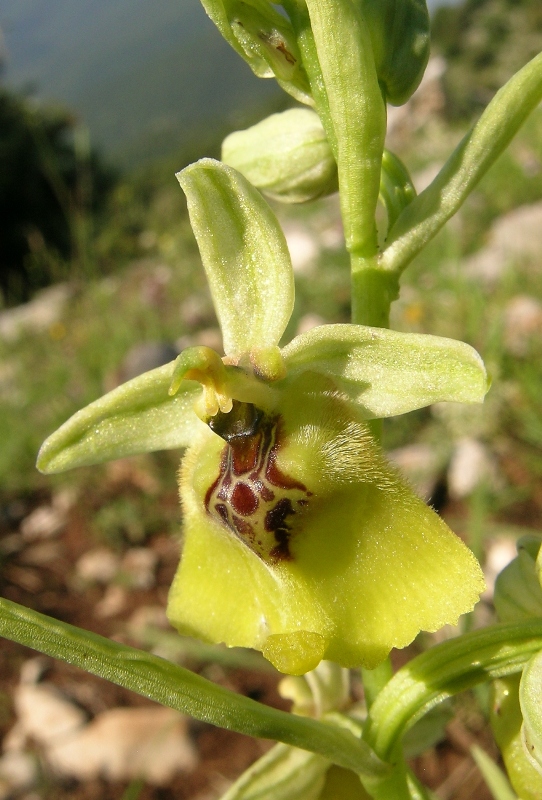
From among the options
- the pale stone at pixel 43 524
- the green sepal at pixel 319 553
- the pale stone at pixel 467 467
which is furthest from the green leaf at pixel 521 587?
the pale stone at pixel 43 524

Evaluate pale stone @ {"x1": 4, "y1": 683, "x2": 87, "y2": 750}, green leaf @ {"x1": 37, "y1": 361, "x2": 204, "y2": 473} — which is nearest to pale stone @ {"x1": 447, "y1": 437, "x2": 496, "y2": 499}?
pale stone @ {"x1": 4, "y1": 683, "x2": 87, "y2": 750}

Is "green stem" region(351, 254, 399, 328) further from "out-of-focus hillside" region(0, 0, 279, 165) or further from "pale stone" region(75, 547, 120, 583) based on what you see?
"out-of-focus hillside" region(0, 0, 279, 165)

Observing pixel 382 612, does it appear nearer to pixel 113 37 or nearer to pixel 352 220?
pixel 352 220

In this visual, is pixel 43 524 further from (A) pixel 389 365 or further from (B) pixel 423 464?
(A) pixel 389 365

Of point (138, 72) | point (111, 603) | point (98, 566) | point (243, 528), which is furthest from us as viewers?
point (138, 72)

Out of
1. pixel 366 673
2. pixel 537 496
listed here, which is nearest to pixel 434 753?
pixel 537 496

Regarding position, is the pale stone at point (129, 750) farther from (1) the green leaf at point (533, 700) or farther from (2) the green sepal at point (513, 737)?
(1) the green leaf at point (533, 700)

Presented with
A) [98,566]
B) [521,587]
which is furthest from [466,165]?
[98,566]
